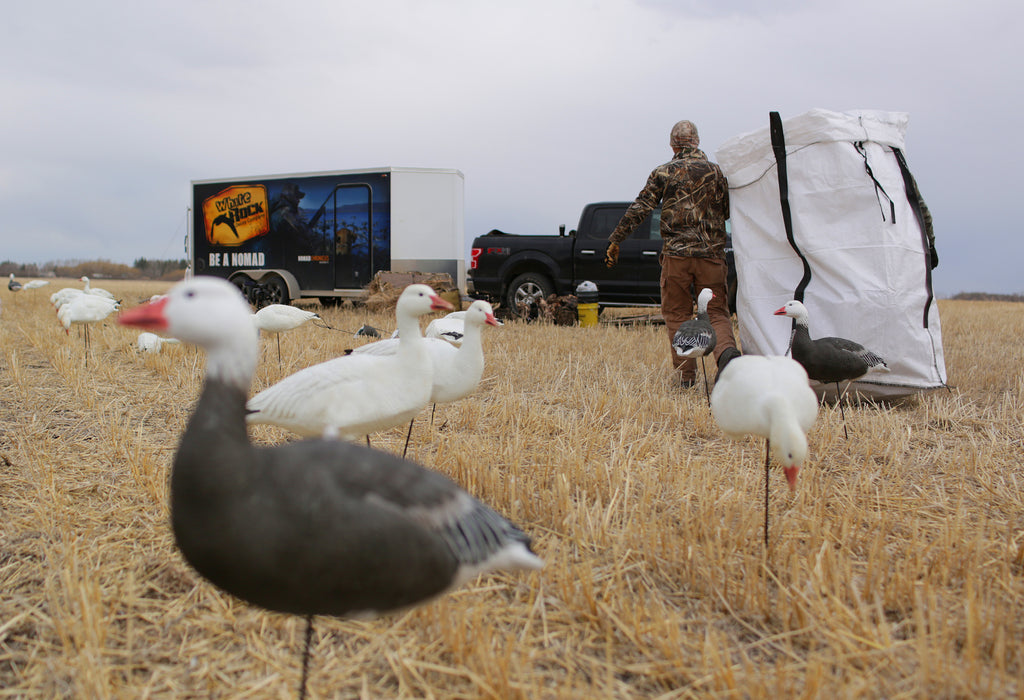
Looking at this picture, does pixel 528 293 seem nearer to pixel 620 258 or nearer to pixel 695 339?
pixel 620 258

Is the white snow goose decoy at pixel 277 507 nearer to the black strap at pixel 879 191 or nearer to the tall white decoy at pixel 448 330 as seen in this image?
the tall white decoy at pixel 448 330

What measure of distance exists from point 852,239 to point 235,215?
1424 centimetres

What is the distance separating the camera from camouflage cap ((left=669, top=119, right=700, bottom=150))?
667 cm

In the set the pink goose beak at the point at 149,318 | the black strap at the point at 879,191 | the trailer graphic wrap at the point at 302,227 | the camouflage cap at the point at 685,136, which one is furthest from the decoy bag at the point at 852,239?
the trailer graphic wrap at the point at 302,227

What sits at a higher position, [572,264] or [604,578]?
[572,264]

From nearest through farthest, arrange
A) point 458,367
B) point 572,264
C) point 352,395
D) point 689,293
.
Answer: point 352,395
point 458,367
point 689,293
point 572,264

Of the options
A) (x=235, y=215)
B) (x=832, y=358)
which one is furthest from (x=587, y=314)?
(x=235, y=215)

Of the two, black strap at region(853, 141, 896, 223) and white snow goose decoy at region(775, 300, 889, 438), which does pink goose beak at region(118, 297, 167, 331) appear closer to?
white snow goose decoy at region(775, 300, 889, 438)

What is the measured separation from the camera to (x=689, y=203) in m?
6.47

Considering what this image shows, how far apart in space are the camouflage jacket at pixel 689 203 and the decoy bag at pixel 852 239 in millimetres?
441

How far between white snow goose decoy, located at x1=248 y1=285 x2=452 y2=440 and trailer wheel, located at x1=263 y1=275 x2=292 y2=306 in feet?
41.5

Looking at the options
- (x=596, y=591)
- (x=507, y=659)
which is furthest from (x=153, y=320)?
(x=596, y=591)

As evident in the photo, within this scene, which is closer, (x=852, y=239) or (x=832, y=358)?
(x=832, y=358)

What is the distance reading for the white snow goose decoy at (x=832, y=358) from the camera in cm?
533
